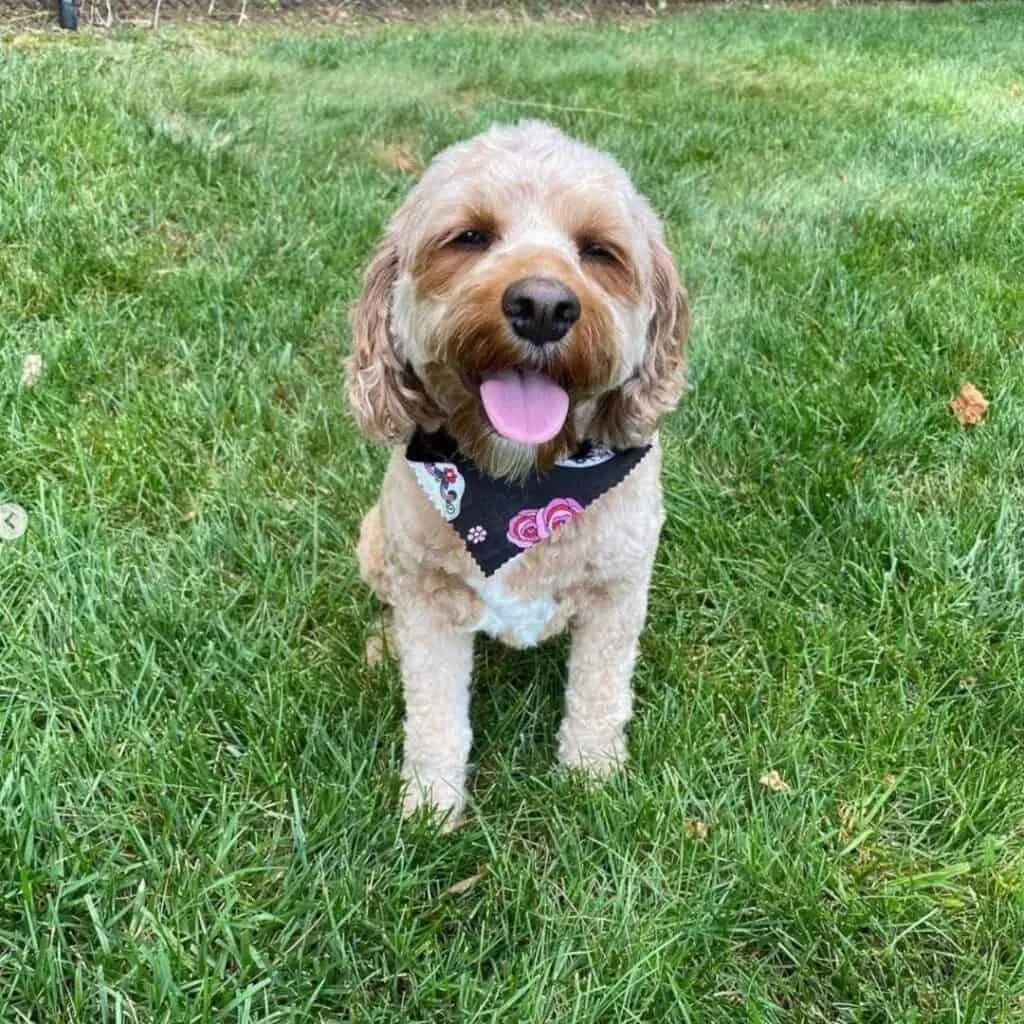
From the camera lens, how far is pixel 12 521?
10.5 feet

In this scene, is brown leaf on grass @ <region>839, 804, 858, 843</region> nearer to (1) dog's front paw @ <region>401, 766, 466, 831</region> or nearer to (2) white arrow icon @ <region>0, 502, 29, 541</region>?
(1) dog's front paw @ <region>401, 766, 466, 831</region>

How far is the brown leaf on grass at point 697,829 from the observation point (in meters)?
2.41

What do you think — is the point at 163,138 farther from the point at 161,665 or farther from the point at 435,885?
the point at 435,885

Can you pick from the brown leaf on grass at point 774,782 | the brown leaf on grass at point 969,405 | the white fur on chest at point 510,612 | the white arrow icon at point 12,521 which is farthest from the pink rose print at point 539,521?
the brown leaf on grass at point 969,405

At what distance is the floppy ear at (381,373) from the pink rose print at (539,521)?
39 cm

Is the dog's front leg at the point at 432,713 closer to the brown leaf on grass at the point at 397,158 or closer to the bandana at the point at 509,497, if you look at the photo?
the bandana at the point at 509,497

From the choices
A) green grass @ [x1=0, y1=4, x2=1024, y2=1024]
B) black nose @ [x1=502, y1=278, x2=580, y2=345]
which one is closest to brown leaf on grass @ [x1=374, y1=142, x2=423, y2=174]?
green grass @ [x1=0, y1=4, x2=1024, y2=1024]

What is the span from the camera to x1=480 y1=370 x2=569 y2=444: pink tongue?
2.25 meters

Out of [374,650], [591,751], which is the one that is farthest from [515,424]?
[374,650]

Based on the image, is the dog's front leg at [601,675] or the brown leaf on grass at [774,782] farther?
the dog's front leg at [601,675]

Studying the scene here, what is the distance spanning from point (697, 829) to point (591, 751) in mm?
360

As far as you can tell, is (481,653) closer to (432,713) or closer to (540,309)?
(432,713)

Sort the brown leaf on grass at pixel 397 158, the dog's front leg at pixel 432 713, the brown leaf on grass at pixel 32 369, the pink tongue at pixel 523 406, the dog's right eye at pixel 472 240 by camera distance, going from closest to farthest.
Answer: the pink tongue at pixel 523 406
the dog's right eye at pixel 472 240
the dog's front leg at pixel 432 713
the brown leaf on grass at pixel 32 369
the brown leaf on grass at pixel 397 158

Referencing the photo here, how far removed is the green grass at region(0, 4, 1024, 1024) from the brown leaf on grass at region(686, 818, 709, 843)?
0.06 ft
